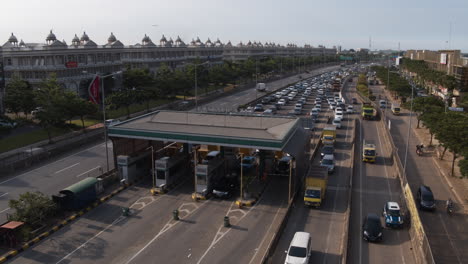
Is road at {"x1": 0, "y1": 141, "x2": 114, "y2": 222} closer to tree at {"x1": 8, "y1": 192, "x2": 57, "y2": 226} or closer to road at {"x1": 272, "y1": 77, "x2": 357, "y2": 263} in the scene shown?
tree at {"x1": 8, "y1": 192, "x2": 57, "y2": 226}

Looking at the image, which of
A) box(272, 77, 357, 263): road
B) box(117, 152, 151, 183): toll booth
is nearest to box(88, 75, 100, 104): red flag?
box(117, 152, 151, 183): toll booth

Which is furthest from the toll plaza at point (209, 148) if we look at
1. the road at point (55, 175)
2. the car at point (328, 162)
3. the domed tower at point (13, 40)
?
the domed tower at point (13, 40)

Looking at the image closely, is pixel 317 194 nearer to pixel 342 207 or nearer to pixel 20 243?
pixel 342 207

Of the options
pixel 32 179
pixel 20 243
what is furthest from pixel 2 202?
pixel 20 243

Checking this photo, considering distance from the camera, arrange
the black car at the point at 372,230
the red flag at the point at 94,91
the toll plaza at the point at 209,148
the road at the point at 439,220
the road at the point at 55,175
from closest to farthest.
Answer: the road at the point at 439,220 < the black car at the point at 372,230 < the toll plaza at the point at 209,148 < the road at the point at 55,175 < the red flag at the point at 94,91

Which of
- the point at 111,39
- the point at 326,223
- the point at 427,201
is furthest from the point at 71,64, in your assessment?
the point at 427,201

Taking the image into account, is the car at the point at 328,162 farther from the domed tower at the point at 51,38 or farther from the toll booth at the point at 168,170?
the domed tower at the point at 51,38
